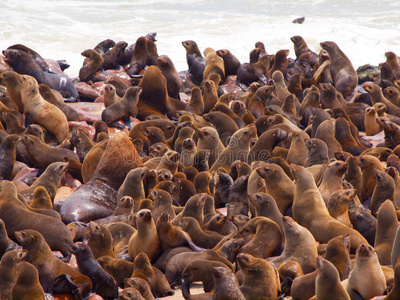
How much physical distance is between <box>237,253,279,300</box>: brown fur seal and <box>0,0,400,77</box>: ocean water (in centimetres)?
1957

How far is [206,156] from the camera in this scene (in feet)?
29.2

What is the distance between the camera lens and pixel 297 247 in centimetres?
543

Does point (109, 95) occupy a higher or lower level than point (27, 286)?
lower

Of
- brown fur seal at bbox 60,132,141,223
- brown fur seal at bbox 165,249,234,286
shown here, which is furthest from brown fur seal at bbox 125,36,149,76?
brown fur seal at bbox 165,249,234,286

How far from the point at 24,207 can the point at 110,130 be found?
5114 mm

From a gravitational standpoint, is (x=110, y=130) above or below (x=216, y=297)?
below

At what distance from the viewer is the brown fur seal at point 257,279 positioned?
4.73 meters

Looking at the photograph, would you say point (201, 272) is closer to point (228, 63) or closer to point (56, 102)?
point (56, 102)

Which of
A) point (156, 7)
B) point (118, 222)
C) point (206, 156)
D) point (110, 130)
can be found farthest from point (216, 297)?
point (156, 7)

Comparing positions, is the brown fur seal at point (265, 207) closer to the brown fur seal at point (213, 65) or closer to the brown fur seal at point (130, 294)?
the brown fur seal at point (130, 294)

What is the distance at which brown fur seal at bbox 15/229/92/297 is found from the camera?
4.78 metres

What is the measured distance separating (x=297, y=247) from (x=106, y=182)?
326cm

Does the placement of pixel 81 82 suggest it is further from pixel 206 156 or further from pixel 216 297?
pixel 216 297

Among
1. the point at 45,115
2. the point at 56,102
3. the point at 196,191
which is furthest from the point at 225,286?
the point at 56,102
